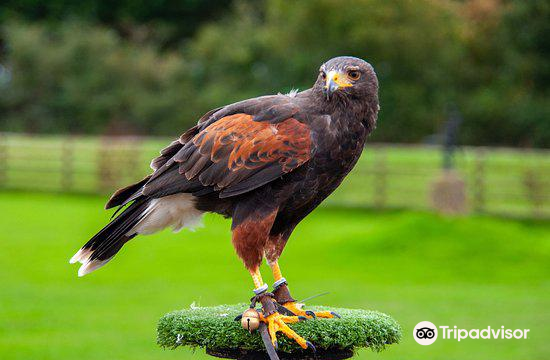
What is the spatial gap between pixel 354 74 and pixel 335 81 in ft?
0.35

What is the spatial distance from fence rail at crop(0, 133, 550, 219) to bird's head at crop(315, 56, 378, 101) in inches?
514

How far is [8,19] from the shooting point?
39.8 metres

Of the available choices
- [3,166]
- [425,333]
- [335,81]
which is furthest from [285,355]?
[3,166]

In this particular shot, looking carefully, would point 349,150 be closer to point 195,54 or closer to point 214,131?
point 214,131

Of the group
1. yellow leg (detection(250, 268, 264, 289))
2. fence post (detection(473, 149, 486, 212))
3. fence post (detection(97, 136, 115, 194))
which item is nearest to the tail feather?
yellow leg (detection(250, 268, 264, 289))

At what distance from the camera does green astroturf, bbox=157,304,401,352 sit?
13.8 feet

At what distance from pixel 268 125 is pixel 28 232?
14793 mm

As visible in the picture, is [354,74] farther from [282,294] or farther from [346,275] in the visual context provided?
[346,275]

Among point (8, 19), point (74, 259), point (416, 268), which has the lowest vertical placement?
point (74, 259)

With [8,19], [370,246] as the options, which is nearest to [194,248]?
[370,246]

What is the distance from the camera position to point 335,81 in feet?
13.3

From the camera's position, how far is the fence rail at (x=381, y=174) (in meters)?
20.6

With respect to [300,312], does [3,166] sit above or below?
above

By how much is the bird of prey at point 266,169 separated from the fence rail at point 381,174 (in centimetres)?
1291
